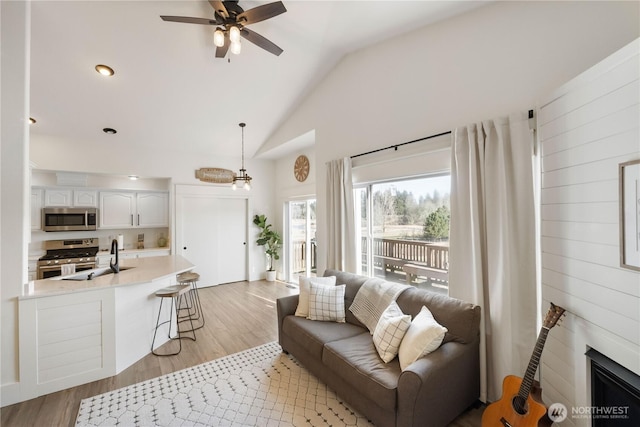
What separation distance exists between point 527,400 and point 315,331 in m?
1.54

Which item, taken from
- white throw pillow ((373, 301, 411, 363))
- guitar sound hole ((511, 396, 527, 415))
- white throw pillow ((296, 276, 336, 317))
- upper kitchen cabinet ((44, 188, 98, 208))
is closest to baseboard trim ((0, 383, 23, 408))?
white throw pillow ((296, 276, 336, 317))

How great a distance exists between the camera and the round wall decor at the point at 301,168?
5161 mm

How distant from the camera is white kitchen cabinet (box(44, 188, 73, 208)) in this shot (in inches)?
175

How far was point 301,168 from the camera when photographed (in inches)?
209

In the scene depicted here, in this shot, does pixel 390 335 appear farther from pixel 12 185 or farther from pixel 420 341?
pixel 12 185

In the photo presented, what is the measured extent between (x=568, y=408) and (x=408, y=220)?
190cm

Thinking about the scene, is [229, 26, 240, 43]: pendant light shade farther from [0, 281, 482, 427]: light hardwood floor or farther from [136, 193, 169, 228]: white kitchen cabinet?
[136, 193, 169, 228]: white kitchen cabinet

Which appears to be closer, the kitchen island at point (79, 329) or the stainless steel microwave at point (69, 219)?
the kitchen island at point (79, 329)

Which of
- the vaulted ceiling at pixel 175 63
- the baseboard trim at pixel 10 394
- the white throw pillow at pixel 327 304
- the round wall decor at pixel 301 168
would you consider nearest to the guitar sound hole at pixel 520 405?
the white throw pillow at pixel 327 304

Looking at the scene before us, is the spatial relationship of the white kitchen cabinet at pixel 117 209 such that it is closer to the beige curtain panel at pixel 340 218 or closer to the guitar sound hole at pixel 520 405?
the beige curtain panel at pixel 340 218

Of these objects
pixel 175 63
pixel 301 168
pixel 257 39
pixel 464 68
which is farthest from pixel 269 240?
pixel 464 68

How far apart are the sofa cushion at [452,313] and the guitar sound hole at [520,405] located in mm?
451

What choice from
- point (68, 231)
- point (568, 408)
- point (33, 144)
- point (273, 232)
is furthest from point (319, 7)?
point (68, 231)

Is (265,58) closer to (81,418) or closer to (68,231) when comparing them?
(81,418)
